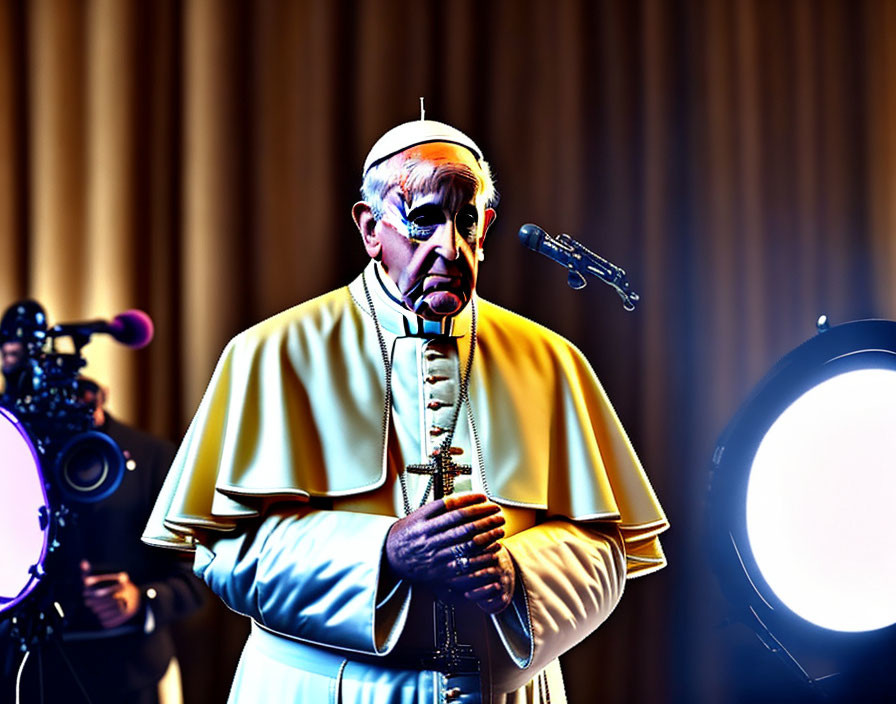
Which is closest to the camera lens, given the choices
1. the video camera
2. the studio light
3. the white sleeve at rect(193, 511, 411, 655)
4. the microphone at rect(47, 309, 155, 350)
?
the video camera

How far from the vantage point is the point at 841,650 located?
1931 millimetres

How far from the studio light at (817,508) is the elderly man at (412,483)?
0.64ft

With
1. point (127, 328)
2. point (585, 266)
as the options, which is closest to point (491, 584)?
point (585, 266)

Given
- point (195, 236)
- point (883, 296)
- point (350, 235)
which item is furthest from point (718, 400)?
point (195, 236)

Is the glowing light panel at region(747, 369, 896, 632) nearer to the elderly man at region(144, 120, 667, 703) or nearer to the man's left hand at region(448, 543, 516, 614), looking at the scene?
the elderly man at region(144, 120, 667, 703)

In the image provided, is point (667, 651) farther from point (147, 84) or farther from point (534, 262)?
point (147, 84)

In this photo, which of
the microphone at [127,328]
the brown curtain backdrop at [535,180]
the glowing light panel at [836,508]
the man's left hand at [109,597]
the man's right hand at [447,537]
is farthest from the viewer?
the brown curtain backdrop at [535,180]

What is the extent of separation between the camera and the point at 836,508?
1.97 meters

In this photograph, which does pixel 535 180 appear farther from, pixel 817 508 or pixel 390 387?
pixel 817 508

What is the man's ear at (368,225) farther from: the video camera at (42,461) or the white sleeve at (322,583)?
the video camera at (42,461)

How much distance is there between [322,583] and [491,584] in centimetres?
28

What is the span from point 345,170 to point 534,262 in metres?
0.72

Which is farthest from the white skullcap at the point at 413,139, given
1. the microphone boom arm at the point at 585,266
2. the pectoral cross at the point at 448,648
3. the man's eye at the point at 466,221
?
the pectoral cross at the point at 448,648

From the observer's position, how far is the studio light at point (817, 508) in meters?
1.93
